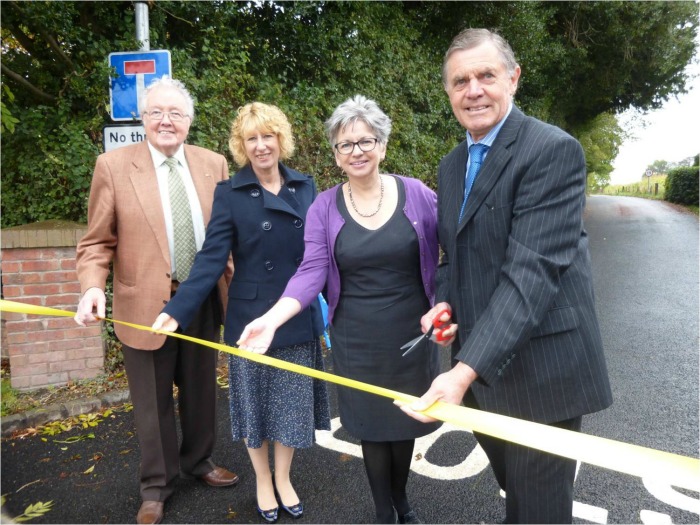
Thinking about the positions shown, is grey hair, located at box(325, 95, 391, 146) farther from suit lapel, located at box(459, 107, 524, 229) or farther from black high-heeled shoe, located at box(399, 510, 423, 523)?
black high-heeled shoe, located at box(399, 510, 423, 523)

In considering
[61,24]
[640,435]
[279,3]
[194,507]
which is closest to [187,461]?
[194,507]

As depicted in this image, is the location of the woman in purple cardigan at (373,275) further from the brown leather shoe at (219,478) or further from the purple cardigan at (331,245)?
the brown leather shoe at (219,478)

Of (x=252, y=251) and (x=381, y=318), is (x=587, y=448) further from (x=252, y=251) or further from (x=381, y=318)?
(x=252, y=251)

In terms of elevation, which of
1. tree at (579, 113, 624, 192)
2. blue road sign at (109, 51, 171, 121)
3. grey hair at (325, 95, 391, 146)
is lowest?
grey hair at (325, 95, 391, 146)

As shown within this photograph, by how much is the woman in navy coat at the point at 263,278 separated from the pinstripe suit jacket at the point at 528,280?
1084 mm

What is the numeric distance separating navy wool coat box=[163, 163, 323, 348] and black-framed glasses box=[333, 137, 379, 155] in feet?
1.69

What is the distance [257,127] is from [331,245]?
29.6 inches

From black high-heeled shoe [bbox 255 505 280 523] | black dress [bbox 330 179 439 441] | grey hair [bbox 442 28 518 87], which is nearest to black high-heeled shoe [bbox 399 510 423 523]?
black dress [bbox 330 179 439 441]

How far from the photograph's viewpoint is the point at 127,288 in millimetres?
2936

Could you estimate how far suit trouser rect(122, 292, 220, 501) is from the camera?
301 cm

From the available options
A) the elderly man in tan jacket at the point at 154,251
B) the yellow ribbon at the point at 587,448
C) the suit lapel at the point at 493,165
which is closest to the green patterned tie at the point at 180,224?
the elderly man in tan jacket at the point at 154,251

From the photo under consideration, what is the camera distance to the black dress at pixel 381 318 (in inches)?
99.3

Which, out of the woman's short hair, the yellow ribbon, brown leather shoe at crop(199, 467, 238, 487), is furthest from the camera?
brown leather shoe at crop(199, 467, 238, 487)

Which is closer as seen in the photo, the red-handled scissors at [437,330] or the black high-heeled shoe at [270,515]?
the red-handled scissors at [437,330]
